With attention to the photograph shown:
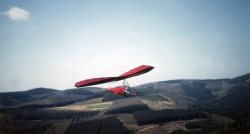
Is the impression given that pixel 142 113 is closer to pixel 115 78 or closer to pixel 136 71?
pixel 115 78

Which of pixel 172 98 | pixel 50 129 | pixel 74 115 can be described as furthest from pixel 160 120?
pixel 172 98

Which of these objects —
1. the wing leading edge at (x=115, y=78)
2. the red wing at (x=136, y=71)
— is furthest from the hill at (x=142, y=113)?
the red wing at (x=136, y=71)

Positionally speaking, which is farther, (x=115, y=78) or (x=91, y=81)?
(x=115, y=78)

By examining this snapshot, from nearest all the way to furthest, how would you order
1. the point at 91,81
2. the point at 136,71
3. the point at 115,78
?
the point at 136,71 → the point at 91,81 → the point at 115,78

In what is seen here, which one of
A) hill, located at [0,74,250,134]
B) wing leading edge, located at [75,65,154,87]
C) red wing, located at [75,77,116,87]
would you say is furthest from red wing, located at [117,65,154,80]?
hill, located at [0,74,250,134]

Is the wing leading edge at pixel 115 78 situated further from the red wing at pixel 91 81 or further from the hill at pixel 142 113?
the hill at pixel 142 113

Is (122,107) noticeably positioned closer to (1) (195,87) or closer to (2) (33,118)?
(2) (33,118)

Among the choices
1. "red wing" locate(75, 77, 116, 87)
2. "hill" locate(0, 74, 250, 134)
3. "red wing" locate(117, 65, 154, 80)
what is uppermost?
"red wing" locate(117, 65, 154, 80)

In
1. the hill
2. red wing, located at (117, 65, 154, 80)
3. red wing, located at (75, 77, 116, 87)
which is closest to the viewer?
red wing, located at (117, 65, 154, 80)

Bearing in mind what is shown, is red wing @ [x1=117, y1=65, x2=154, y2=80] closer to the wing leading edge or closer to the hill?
the wing leading edge

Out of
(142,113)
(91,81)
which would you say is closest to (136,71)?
(91,81)

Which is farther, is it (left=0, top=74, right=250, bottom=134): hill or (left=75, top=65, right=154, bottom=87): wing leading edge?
(left=0, top=74, right=250, bottom=134): hill
